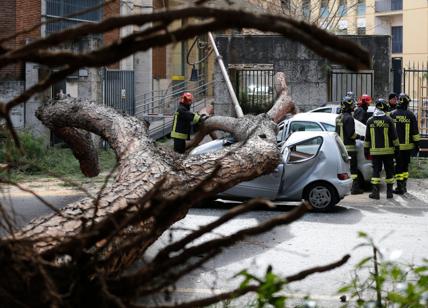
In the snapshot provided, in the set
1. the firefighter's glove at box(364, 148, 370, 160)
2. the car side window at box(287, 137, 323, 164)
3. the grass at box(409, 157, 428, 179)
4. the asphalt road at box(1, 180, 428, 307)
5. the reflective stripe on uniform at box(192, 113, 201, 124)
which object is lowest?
the asphalt road at box(1, 180, 428, 307)

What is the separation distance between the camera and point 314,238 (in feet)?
33.6

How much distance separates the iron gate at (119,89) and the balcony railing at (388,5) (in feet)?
107

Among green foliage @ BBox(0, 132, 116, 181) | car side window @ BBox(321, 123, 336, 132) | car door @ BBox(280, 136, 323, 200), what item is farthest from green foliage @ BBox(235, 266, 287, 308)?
green foliage @ BBox(0, 132, 116, 181)

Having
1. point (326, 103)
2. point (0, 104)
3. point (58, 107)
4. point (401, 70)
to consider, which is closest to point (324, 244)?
point (58, 107)

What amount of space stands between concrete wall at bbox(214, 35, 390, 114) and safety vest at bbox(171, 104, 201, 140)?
19.3 ft

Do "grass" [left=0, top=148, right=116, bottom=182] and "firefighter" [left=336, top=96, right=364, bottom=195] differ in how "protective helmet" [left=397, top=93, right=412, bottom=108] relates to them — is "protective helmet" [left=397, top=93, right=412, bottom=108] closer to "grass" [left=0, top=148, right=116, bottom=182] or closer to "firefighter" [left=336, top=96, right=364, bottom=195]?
"firefighter" [left=336, top=96, right=364, bottom=195]

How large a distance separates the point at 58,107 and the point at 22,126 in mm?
10918

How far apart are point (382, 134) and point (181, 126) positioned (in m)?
4.07

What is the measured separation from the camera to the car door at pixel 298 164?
40.8ft

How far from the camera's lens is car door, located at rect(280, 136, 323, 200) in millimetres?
12438

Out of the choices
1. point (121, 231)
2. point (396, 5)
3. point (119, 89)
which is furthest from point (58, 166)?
point (396, 5)

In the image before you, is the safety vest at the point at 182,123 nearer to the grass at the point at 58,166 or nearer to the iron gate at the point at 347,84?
the grass at the point at 58,166

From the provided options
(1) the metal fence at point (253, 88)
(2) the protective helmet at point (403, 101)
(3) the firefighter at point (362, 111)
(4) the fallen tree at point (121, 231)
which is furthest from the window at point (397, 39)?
(4) the fallen tree at point (121, 231)

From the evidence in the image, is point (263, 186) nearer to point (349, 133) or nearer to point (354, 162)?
point (349, 133)
